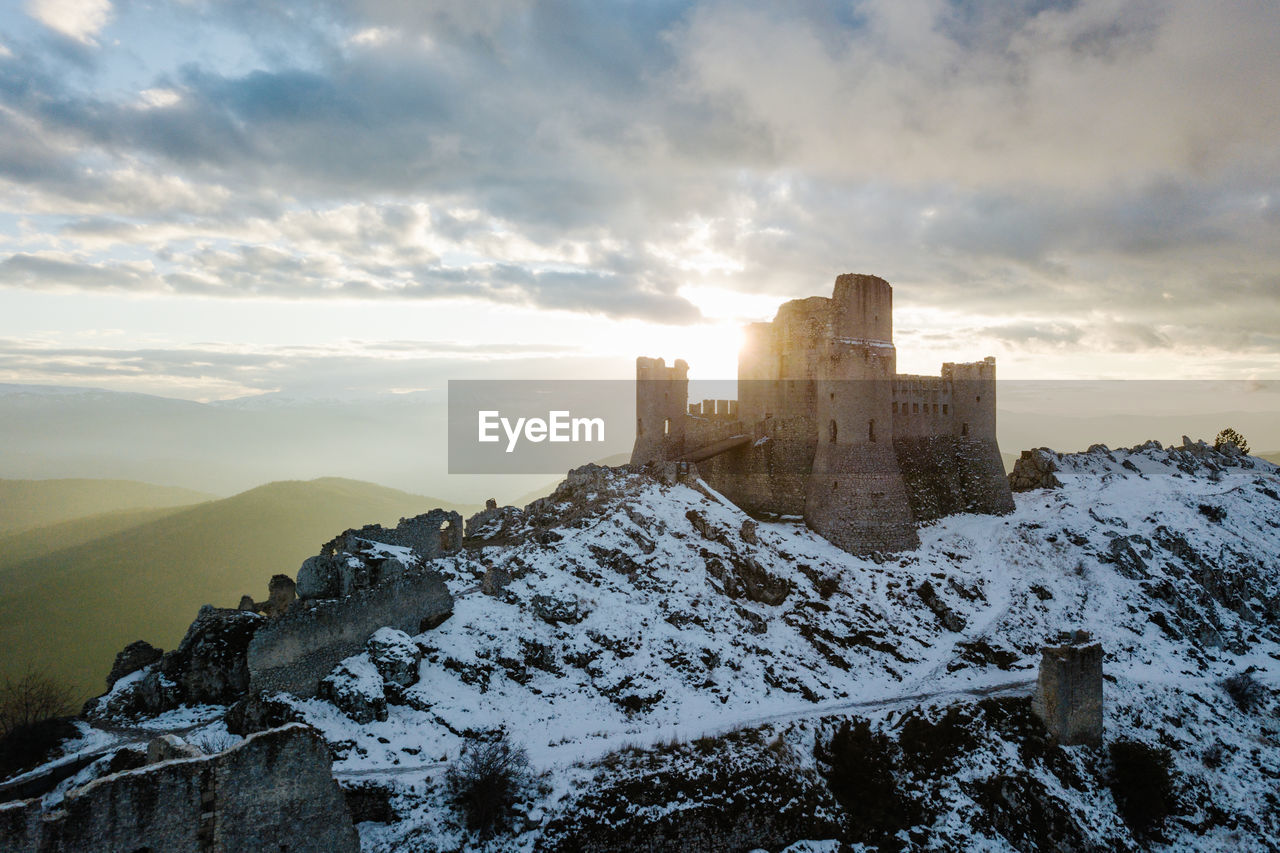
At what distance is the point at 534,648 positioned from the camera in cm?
2856

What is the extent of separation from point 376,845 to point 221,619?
37.2 ft

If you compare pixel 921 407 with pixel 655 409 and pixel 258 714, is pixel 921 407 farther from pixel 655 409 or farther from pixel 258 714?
pixel 258 714

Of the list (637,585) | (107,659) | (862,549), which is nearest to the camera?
(637,585)

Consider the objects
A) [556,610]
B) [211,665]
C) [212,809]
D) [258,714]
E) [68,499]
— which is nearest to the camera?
[212,809]

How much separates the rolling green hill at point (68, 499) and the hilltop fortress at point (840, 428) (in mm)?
117031

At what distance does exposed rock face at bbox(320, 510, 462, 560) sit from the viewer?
28250mm

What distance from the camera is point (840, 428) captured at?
4447 cm

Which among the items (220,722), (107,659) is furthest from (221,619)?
(107,659)

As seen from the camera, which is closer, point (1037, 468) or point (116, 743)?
point (116, 743)

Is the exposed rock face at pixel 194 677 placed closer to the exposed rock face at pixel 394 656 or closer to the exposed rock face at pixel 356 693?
the exposed rock face at pixel 356 693

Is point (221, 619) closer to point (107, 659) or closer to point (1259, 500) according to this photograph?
point (107, 659)

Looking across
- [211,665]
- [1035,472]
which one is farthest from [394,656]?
[1035,472]

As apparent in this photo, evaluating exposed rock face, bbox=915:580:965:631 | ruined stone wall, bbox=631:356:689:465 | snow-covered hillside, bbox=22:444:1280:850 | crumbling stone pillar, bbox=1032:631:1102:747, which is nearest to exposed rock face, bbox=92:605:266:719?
snow-covered hillside, bbox=22:444:1280:850

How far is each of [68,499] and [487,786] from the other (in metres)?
163
